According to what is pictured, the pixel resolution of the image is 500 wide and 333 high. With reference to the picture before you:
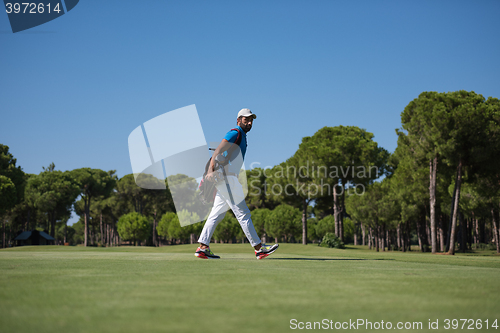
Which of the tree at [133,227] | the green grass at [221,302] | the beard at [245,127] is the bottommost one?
the tree at [133,227]

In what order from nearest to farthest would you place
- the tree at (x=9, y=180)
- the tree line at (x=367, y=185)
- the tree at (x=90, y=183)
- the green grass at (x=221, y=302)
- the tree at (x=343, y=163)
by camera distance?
the green grass at (x=221, y=302), the tree line at (x=367, y=185), the tree at (x=343, y=163), the tree at (x=9, y=180), the tree at (x=90, y=183)

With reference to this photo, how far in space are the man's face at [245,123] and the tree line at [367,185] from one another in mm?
19032

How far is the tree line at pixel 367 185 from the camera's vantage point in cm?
2331

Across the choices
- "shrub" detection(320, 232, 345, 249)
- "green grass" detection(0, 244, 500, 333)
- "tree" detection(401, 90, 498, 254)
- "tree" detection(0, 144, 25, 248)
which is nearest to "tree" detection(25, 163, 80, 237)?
"tree" detection(0, 144, 25, 248)

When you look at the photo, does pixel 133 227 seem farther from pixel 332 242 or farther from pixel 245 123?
pixel 245 123

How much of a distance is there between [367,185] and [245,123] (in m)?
34.0

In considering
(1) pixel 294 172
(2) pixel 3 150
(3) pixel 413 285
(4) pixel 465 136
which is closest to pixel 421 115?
(4) pixel 465 136

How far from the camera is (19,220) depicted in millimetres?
62781

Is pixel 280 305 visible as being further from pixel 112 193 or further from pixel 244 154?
pixel 112 193

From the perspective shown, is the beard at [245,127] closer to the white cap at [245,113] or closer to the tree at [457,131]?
the white cap at [245,113]

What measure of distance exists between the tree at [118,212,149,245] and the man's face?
49974 millimetres

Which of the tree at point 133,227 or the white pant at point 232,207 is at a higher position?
the white pant at point 232,207

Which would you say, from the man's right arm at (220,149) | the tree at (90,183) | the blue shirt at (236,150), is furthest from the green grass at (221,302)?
the tree at (90,183)

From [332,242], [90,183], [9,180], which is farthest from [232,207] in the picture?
[90,183]
